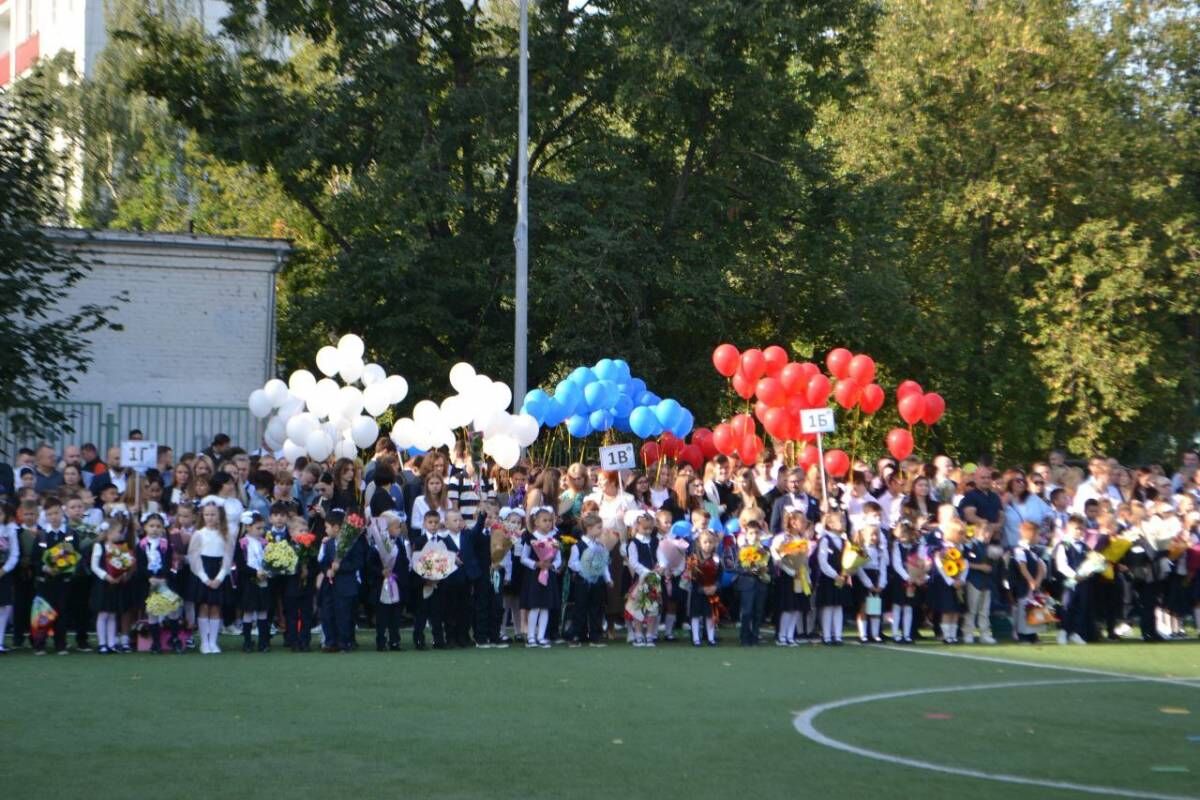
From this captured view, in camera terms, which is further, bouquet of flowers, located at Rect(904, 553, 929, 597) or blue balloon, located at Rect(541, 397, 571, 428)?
blue balloon, located at Rect(541, 397, 571, 428)


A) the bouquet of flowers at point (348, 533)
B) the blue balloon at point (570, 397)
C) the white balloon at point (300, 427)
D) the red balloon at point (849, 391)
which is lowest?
the bouquet of flowers at point (348, 533)

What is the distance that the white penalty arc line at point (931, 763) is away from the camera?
29.9 feet

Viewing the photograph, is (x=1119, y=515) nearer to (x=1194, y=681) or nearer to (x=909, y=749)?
(x=1194, y=681)

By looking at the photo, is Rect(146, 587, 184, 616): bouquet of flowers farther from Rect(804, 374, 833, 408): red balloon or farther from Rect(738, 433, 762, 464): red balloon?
Rect(804, 374, 833, 408): red balloon

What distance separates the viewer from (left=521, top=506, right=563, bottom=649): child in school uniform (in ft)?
60.2

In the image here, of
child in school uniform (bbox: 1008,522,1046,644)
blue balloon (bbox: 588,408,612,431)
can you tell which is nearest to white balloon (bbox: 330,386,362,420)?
blue balloon (bbox: 588,408,612,431)

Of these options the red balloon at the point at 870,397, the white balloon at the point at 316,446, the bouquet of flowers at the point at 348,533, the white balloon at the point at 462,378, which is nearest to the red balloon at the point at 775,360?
the red balloon at the point at 870,397

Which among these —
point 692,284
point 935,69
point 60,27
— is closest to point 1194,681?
point 692,284

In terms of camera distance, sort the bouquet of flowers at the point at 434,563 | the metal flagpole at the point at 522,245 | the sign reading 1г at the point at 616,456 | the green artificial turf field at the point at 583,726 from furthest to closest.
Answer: the metal flagpole at the point at 522,245, the sign reading 1г at the point at 616,456, the bouquet of flowers at the point at 434,563, the green artificial turf field at the point at 583,726

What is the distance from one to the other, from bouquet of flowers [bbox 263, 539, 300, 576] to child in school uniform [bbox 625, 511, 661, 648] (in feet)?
11.9

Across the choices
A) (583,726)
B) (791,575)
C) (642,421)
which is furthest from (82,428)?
(583,726)

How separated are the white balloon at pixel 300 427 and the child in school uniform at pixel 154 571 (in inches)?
175

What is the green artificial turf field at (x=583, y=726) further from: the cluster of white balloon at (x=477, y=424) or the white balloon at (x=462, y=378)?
the white balloon at (x=462, y=378)

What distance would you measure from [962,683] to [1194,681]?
85.3 inches
